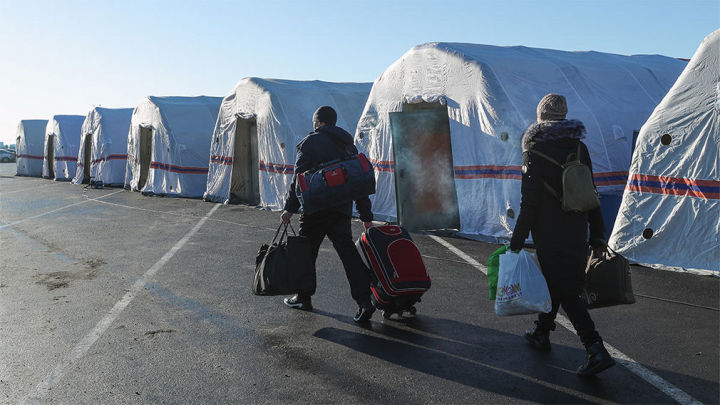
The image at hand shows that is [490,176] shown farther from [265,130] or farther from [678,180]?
[265,130]

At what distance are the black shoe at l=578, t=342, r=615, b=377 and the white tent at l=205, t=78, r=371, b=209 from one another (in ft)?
39.8

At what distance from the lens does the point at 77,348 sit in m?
5.10

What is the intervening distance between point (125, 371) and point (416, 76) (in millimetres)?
8671

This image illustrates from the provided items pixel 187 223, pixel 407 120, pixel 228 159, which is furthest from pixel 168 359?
pixel 228 159

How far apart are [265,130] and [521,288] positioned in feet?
43.5

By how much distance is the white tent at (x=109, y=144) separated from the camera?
2795cm

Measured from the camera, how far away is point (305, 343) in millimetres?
5160

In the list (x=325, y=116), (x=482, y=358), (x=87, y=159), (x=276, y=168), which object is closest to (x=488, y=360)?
(x=482, y=358)

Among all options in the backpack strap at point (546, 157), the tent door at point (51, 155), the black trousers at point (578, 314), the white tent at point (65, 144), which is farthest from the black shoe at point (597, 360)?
the tent door at point (51, 155)

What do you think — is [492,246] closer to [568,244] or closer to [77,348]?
[568,244]

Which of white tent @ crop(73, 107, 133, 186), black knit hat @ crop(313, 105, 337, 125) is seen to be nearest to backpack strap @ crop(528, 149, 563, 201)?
black knit hat @ crop(313, 105, 337, 125)

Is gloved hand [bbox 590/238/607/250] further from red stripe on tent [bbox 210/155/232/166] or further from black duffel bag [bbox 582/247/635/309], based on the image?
red stripe on tent [bbox 210/155/232/166]

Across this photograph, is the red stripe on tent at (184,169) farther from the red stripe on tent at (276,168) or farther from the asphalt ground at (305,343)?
the asphalt ground at (305,343)

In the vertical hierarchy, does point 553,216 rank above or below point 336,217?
above
